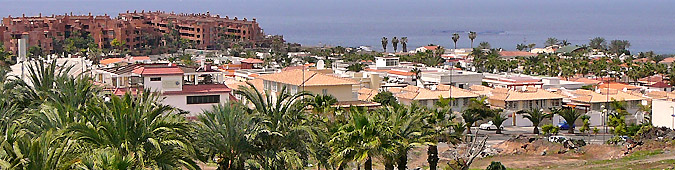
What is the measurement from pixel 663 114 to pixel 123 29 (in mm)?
100078

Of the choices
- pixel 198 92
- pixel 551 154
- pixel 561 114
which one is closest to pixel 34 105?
pixel 198 92

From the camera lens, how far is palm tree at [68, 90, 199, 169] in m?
20.6

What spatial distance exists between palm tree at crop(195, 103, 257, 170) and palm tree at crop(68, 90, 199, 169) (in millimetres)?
1783

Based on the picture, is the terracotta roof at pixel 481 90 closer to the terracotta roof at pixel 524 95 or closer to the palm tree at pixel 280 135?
the terracotta roof at pixel 524 95

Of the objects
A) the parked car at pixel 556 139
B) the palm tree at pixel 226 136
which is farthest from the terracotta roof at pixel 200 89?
the palm tree at pixel 226 136

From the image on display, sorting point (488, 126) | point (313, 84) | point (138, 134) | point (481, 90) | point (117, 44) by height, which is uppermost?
point (117, 44)

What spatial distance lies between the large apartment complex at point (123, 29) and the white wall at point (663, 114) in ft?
310

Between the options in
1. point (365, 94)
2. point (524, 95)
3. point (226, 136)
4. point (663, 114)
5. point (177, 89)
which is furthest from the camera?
point (524, 95)

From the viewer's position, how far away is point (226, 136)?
23.7m

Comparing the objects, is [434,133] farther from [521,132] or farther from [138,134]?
[521,132]

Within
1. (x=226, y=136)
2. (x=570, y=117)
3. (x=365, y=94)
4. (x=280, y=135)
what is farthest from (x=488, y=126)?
(x=226, y=136)

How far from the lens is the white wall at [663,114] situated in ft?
153

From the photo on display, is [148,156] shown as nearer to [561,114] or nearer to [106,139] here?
[106,139]

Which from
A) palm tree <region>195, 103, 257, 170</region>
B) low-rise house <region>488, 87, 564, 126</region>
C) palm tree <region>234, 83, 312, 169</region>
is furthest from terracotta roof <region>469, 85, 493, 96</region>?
palm tree <region>195, 103, 257, 170</region>
